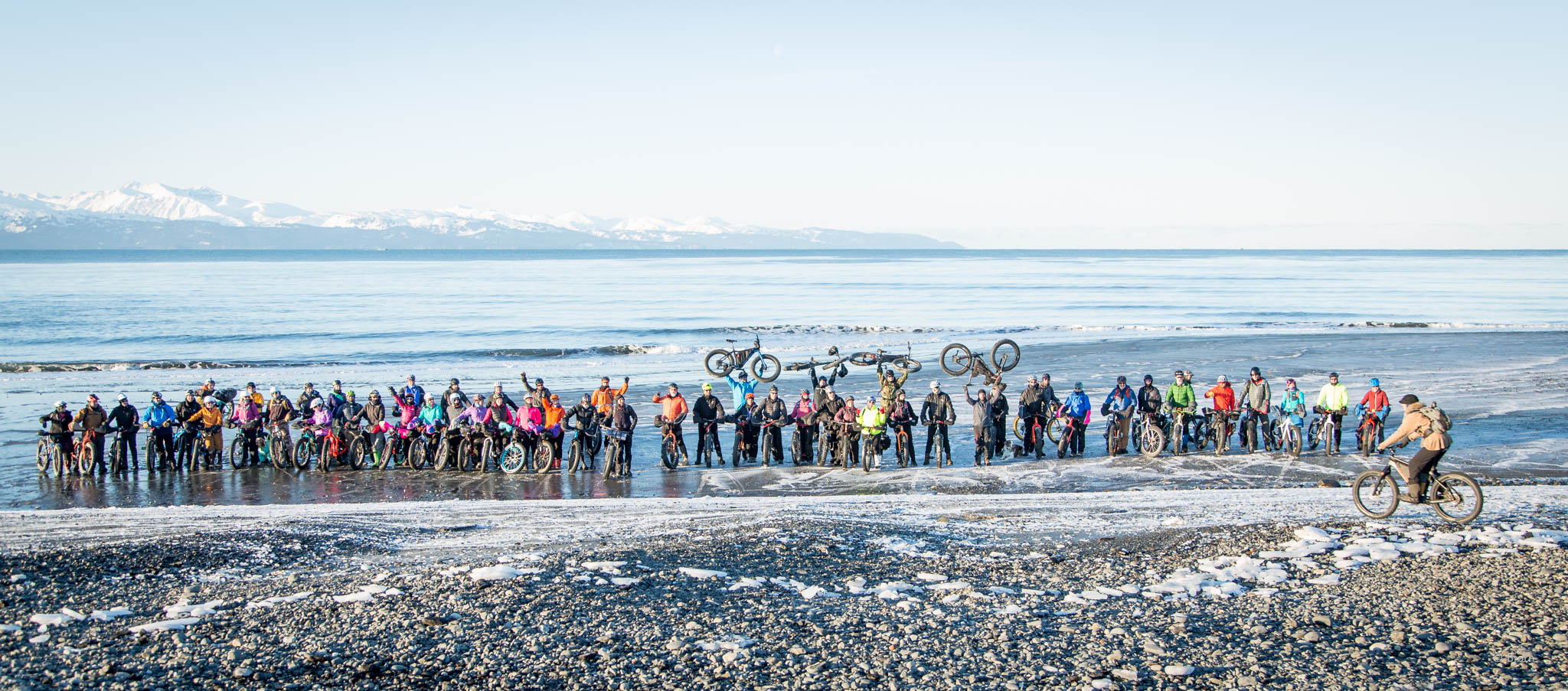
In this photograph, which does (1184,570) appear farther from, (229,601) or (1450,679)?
(229,601)

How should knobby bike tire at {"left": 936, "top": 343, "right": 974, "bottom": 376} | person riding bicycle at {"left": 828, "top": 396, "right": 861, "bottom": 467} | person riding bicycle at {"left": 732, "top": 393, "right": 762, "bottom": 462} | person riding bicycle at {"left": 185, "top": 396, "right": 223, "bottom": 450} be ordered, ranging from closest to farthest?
person riding bicycle at {"left": 828, "top": 396, "right": 861, "bottom": 467} → person riding bicycle at {"left": 185, "top": 396, "right": 223, "bottom": 450} → person riding bicycle at {"left": 732, "top": 393, "right": 762, "bottom": 462} → knobby bike tire at {"left": 936, "top": 343, "right": 974, "bottom": 376}

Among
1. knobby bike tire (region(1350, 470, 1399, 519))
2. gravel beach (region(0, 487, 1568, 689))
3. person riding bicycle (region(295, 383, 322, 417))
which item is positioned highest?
person riding bicycle (region(295, 383, 322, 417))

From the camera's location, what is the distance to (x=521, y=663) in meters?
8.55

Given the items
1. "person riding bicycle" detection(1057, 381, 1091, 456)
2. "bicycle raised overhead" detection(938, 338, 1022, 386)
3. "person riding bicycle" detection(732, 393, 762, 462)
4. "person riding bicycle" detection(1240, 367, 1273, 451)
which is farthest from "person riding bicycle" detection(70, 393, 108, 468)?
"person riding bicycle" detection(1240, 367, 1273, 451)

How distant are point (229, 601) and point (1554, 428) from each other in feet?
78.8

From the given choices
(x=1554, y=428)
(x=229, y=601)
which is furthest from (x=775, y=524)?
(x=1554, y=428)

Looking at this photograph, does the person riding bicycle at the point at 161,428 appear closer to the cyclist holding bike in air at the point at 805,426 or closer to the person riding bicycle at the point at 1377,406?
the cyclist holding bike in air at the point at 805,426

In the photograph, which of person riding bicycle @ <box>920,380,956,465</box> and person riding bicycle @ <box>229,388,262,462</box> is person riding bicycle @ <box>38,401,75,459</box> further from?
person riding bicycle @ <box>920,380,956,465</box>

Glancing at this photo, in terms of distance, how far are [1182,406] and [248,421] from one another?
17378 mm

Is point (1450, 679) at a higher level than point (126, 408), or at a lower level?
lower

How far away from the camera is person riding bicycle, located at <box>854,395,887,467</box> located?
706 inches

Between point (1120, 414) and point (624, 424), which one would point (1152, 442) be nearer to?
point (1120, 414)

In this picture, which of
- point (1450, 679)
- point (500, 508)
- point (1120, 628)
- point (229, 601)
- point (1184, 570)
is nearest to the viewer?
point (1450, 679)

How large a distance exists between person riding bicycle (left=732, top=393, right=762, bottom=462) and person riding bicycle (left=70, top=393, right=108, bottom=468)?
11.0m
